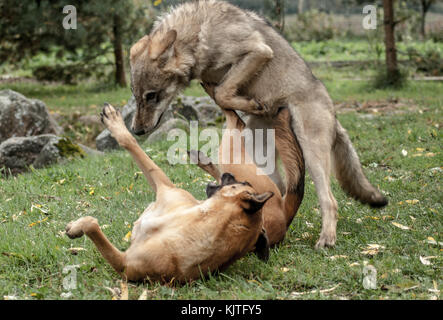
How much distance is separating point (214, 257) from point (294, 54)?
2545 millimetres

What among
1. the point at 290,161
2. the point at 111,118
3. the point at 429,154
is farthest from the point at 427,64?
the point at 111,118

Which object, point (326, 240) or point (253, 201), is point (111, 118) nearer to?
point (253, 201)

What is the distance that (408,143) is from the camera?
27.4 feet

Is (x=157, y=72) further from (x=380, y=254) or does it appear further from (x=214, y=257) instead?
(x=380, y=254)

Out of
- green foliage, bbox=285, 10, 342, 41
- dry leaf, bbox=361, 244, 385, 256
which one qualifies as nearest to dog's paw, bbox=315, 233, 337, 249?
dry leaf, bbox=361, 244, 385, 256

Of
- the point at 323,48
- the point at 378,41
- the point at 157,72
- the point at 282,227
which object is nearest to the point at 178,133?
the point at 157,72

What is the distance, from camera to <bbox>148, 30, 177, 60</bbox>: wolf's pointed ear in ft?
15.1

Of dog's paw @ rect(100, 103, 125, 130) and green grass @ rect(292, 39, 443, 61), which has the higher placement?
green grass @ rect(292, 39, 443, 61)

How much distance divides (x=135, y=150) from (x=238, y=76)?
1.22 meters

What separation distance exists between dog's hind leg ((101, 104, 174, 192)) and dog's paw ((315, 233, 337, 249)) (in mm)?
1367

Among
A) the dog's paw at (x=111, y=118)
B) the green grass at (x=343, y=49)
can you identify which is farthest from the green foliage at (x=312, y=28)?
the dog's paw at (x=111, y=118)

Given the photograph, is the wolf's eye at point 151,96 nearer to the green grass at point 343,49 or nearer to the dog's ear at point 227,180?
the dog's ear at point 227,180

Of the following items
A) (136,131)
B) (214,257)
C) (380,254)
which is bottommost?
(380,254)

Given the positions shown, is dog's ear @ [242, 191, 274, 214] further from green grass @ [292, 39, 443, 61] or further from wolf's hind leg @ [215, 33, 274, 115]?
green grass @ [292, 39, 443, 61]
